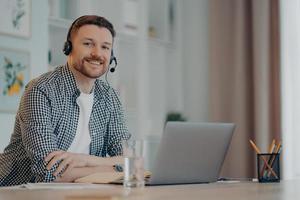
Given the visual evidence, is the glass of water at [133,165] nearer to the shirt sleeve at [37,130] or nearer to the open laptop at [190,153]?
the open laptop at [190,153]

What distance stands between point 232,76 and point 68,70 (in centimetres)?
272

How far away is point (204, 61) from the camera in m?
5.33

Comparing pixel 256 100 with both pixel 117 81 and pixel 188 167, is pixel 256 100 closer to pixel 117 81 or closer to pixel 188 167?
pixel 117 81

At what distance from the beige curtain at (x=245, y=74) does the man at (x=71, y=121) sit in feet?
7.60

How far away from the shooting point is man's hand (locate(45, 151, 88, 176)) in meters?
2.23

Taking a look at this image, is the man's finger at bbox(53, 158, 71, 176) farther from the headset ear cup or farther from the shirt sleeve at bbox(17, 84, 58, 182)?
the headset ear cup

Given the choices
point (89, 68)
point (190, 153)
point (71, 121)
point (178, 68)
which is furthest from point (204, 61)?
point (190, 153)

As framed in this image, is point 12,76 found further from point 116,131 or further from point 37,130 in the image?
point 37,130

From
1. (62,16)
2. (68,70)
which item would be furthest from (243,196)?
(62,16)

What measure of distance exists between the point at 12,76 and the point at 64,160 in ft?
5.50

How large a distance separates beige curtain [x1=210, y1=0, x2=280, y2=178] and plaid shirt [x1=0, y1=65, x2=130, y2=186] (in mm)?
2389

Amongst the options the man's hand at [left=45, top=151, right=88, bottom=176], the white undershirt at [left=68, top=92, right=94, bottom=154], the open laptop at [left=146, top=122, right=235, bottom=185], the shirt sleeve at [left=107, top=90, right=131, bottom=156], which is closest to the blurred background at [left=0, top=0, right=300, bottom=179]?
the shirt sleeve at [left=107, top=90, right=131, bottom=156]

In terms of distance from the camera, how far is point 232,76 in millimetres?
5129

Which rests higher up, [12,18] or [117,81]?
[12,18]
